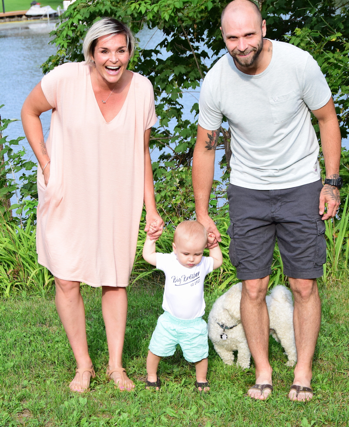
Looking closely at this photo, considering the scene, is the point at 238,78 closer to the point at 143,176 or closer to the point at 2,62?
the point at 143,176

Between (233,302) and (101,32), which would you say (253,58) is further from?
(233,302)

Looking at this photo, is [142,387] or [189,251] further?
[142,387]

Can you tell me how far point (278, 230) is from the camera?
315 centimetres

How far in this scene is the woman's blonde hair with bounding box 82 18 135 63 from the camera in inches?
111

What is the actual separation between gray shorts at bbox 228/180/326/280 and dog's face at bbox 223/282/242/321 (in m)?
0.35

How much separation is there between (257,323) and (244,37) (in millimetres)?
1675

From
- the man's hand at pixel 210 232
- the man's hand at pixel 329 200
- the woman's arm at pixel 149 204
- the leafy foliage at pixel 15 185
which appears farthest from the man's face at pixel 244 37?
the leafy foliage at pixel 15 185

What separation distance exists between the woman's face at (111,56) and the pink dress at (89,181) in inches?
5.4

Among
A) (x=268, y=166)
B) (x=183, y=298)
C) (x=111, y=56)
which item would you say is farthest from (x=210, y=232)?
(x=111, y=56)

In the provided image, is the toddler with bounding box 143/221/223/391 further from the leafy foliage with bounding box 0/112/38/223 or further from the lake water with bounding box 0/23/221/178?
the lake water with bounding box 0/23/221/178

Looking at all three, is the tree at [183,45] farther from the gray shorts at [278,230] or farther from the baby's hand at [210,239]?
the baby's hand at [210,239]

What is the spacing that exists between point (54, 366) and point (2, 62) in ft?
27.9

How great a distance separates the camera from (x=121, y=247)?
126 inches

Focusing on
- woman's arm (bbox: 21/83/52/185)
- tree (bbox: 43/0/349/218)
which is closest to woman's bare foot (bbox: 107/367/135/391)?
woman's arm (bbox: 21/83/52/185)
